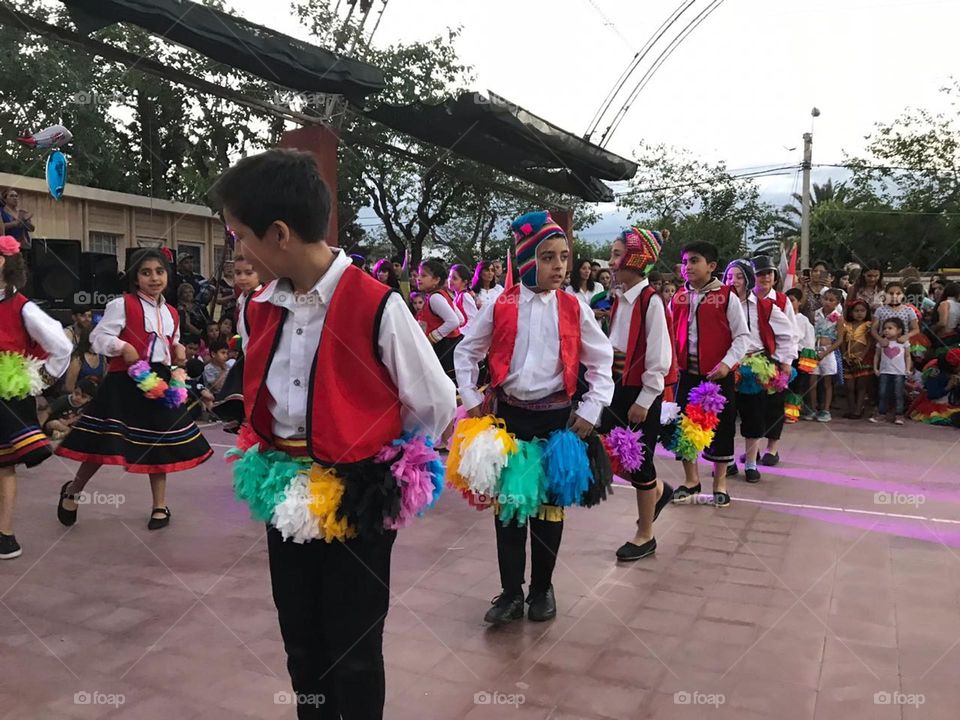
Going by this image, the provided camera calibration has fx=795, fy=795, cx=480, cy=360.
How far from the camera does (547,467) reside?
12.2 ft

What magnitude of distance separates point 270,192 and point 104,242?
65.1ft

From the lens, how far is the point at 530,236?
153 inches

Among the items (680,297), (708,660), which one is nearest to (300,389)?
(708,660)

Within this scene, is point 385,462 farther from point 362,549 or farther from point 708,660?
point 708,660

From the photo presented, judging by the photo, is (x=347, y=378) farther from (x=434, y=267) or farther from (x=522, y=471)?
(x=434, y=267)

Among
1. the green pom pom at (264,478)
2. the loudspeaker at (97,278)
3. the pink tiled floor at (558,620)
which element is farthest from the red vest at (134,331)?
the loudspeaker at (97,278)

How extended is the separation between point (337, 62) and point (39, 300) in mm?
5004

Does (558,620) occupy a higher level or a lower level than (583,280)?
lower

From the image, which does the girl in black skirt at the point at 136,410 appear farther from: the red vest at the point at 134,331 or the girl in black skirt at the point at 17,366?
the girl in black skirt at the point at 17,366

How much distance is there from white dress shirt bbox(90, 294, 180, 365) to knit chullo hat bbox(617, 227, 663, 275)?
3103mm

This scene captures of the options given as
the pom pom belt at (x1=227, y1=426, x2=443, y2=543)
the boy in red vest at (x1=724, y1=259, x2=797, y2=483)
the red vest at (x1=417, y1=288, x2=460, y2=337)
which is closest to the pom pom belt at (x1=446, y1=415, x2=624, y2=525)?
the pom pom belt at (x1=227, y1=426, x2=443, y2=543)

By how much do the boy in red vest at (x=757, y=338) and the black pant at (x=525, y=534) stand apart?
360cm

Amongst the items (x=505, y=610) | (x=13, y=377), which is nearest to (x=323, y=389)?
(x=505, y=610)

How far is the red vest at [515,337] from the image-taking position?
3801 mm
